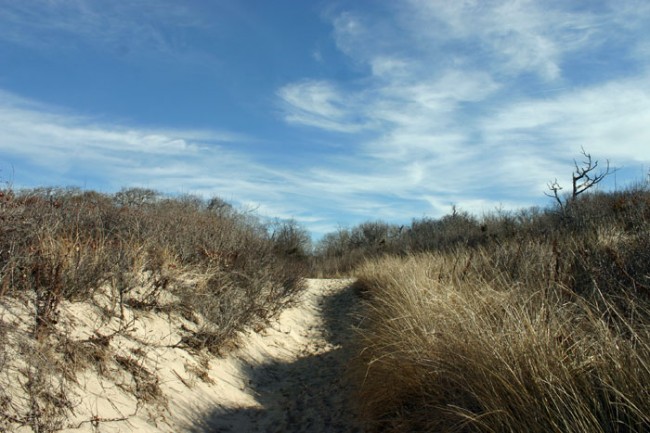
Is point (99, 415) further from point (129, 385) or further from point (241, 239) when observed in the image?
point (241, 239)

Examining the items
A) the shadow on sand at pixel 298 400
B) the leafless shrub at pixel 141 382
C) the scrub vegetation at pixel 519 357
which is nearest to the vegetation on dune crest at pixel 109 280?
the leafless shrub at pixel 141 382

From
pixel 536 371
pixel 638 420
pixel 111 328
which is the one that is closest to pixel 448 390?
pixel 536 371

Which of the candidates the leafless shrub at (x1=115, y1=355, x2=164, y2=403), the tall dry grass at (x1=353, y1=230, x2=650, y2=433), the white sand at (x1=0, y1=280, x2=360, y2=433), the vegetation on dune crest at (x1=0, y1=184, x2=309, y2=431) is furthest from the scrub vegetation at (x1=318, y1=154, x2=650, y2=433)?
the vegetation on dune crest at (x1=0, y1=184, x2=309, y2=431)

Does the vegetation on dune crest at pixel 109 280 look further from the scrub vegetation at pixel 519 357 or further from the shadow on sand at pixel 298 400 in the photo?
the scrub vegetation at pixel 519 357

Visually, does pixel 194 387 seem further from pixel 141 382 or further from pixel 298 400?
pixel 298 400

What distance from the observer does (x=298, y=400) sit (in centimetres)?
710

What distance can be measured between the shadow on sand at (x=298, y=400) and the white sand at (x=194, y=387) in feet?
0.05

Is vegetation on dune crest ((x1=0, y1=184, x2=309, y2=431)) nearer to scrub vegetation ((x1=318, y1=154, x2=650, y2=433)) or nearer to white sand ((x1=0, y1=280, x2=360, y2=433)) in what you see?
white sand ((x1=0, y1=280, x2=360, y2=433))

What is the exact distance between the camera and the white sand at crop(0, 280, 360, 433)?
480 cm

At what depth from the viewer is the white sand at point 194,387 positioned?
480cm

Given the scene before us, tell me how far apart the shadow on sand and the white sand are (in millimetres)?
14

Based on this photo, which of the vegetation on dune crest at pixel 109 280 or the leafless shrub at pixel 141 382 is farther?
the leafless shrub at pixel 141 382

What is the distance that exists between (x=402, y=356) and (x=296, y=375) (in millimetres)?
3988

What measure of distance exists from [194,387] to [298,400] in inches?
61.4
